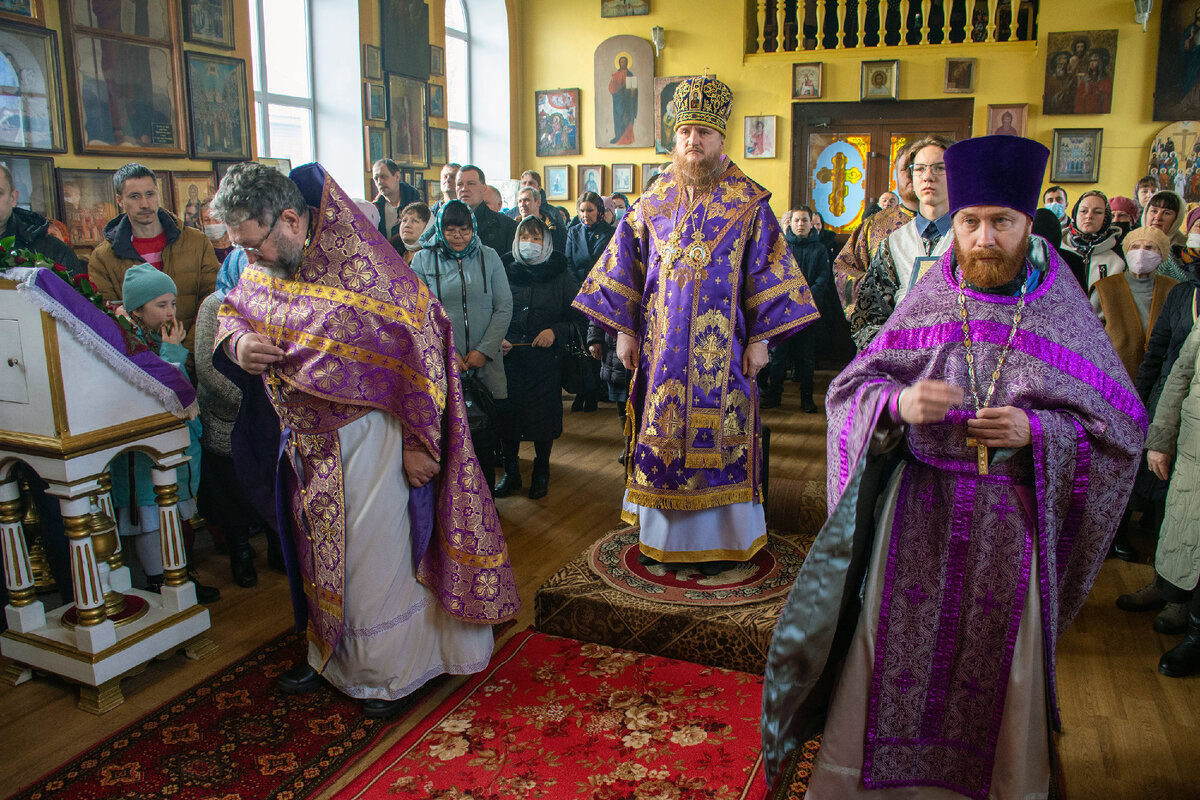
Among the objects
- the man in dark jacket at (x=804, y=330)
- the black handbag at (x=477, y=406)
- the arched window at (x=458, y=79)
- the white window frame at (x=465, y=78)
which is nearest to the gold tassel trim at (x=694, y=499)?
the black handbag at (x=477, y=406)

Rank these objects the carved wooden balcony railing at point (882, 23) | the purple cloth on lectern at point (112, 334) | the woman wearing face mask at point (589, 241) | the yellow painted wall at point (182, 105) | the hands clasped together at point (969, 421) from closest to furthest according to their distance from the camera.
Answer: the hands clasped together at point (969, 421), the purple cloth on lectern at point (112, 334), the yellow painted wall at point (182, 105), the woman wearing face mask at point (589, 241), the carved wooden balcony railing at point (882, 23)

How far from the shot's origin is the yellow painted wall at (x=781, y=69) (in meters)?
11.2

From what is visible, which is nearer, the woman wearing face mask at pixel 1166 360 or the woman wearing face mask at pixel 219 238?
the woman wearing face mask at pixel 1166 360

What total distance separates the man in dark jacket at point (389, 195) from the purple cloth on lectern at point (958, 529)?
5560 millimetres

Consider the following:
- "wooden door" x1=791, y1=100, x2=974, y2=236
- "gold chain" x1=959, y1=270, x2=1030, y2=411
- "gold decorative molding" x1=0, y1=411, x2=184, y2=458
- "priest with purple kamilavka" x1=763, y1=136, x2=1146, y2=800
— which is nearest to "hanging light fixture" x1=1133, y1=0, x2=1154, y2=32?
"wooden door" x1=791, y1=100, x2=974, y2=236

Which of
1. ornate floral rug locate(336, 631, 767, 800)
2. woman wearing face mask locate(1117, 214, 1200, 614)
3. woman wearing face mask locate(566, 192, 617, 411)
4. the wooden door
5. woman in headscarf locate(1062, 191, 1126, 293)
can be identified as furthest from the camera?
the wooden door

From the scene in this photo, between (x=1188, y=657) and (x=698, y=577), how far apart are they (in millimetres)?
1757

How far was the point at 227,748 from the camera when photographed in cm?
265

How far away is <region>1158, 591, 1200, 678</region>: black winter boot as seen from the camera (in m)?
3.07

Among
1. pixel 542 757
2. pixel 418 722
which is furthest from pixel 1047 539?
pixel 418 722

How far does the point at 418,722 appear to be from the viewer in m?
2.79

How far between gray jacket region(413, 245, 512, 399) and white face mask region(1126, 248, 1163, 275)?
10.00 ft

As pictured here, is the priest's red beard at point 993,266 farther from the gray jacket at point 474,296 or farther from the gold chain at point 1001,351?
the gray jacket at point 474,296

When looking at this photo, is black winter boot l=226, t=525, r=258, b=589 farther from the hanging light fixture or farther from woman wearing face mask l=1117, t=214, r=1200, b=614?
the hanging light fixture
